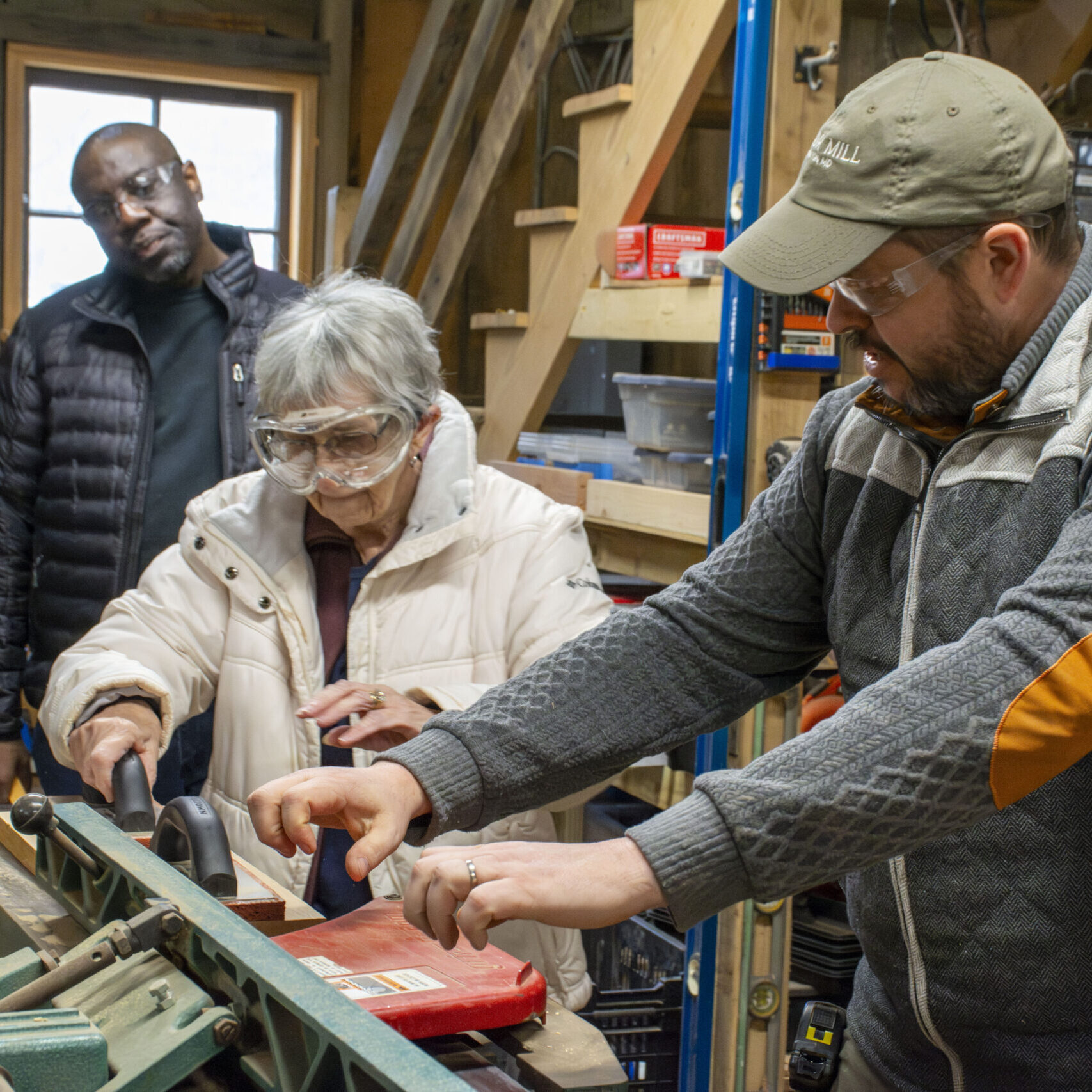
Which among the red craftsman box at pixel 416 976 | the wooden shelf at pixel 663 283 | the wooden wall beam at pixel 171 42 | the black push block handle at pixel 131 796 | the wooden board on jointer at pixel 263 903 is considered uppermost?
the wooden wall beam at pixel 171 42

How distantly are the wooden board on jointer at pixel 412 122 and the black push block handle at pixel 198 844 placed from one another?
2.44 metres

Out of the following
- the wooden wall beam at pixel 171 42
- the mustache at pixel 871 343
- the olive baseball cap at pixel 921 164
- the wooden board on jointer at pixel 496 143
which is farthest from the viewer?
the wooden wall beam at pixel 171 42

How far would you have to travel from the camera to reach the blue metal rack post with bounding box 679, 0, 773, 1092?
7.64ft

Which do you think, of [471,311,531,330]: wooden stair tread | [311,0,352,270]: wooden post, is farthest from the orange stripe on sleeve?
[311,0,352,270]: wooden post

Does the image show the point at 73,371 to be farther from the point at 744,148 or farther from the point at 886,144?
the point at 886,144

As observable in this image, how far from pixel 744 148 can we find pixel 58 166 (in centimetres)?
347

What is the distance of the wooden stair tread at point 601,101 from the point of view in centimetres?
289

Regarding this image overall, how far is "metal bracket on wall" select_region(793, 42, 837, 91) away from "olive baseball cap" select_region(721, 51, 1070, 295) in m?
1.18

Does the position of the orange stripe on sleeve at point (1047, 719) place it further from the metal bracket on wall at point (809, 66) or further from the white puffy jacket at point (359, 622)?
the metal bracket on wall at point (809, 66)

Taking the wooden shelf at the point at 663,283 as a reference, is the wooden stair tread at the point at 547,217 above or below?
above

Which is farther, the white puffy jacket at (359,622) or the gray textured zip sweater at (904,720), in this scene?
the white puffy jacket at (359,622)

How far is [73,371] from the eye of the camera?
2717mm

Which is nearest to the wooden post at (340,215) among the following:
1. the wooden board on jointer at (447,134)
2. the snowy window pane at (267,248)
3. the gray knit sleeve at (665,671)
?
the wooden board on jointer at (447,134)

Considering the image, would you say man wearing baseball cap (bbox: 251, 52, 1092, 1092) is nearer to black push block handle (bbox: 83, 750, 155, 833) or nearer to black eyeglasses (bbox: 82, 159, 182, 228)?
black push block handle (bbox: 83, 750, 155, 833)
